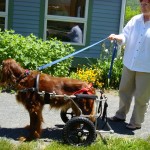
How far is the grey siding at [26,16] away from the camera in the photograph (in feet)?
34.7

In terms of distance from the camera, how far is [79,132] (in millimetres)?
5289

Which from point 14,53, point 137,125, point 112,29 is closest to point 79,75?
point 14,53

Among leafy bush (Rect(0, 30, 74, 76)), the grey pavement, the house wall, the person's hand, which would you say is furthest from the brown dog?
the house wall

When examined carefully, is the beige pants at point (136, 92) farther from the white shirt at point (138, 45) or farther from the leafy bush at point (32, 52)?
the leafy bush at point (32, 52)

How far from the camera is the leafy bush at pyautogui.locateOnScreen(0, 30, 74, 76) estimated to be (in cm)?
839

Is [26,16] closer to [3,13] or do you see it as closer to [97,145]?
[3,13]

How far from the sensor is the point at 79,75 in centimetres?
→ 921

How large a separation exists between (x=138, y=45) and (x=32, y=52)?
323cm

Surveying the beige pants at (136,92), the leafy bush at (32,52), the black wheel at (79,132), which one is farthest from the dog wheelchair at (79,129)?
the leafy bush at (32,52)

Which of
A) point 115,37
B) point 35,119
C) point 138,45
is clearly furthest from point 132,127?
point 35,119

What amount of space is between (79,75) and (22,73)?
397cm

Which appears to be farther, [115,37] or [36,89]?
[115,37]

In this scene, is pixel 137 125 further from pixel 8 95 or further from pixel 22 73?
pixel 8 95

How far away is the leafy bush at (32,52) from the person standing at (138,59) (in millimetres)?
2757
